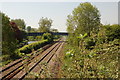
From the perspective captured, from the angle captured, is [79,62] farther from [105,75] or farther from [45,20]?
[45,20]

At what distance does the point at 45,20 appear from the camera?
74688 millimetres

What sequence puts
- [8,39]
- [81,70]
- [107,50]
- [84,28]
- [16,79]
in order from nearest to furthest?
[81,70] < [107,50] < [16,79] < [8,39] < [84,28]

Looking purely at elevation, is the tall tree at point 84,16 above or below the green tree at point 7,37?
above

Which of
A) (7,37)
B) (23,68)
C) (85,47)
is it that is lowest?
(23,68)

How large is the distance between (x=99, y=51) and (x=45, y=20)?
72740mm

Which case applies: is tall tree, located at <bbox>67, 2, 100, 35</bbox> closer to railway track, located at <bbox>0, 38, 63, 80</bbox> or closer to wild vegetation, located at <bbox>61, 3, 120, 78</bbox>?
railway track, located at <bbox>0, 38, 63, 80</bbox>

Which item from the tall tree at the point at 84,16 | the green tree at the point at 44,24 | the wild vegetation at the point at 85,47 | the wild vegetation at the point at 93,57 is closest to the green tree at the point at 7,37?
the wild vegetation at the point at 85,47

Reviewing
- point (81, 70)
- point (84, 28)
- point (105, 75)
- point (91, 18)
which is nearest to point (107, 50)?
point (105, 75)

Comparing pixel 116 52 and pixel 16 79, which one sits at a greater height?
pixel 116 52

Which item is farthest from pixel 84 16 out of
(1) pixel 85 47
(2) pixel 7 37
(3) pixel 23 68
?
(1) pixel 85 47

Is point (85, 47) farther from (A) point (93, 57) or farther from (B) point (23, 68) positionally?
(B) point (23, 68)

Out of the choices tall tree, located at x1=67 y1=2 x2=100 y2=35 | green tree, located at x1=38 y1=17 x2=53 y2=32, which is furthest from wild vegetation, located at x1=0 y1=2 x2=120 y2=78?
green tree, located at x1=38 y1=17 x2=53 y2=32

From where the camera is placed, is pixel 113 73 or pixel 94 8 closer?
pixel 113 73

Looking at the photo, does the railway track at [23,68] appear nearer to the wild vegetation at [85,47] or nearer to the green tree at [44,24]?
the wild vegetation at [85,47]
